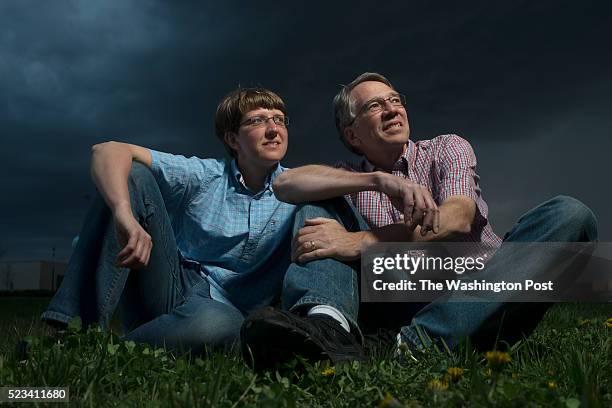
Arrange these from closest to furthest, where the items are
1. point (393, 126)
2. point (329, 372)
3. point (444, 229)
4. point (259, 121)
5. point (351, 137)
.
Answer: point (329, 372) < point (444, 229) < point (393, 126) < point (259, 121) < point (351, 137)

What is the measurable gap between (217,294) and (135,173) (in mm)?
965

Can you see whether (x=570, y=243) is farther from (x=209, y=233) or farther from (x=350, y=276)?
(x=209, y=233)

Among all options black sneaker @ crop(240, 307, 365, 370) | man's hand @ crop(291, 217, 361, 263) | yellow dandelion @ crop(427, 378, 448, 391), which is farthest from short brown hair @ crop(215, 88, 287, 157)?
yellow dandelion @ crop(427, 378, 448, 391)

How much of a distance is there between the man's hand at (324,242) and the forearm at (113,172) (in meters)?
1.00

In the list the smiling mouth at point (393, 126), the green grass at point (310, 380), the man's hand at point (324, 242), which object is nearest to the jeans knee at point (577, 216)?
the green grass at point (310, 380)

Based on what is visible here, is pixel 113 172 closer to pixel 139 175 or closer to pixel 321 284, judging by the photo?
pixel 139 175

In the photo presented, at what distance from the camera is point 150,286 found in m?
3.72

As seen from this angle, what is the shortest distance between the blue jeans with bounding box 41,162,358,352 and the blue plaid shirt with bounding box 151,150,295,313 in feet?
0.75

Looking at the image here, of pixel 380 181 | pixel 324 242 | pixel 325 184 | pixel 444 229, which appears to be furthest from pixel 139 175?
pixel 444 229

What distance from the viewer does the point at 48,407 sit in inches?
78.7

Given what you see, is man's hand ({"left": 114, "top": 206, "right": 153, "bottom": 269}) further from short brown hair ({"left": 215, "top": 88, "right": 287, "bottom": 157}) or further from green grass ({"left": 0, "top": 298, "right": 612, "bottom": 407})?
short brown hair ({"left": 215, "top": 88, "right": 287, "bottom": 157})

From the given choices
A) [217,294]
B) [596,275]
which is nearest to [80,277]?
[217,294]

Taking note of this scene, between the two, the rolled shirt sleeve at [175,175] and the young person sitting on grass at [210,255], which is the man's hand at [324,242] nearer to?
the young person sitting on grass at [210,255]

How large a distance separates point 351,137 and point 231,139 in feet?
2.97
